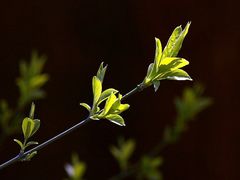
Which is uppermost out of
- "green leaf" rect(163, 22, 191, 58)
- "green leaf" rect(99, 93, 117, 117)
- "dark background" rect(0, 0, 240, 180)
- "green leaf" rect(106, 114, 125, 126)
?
"green leaf" rect(163, 22, 191, 58)

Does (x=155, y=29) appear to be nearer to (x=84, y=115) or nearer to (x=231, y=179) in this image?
(x=84, y=115)

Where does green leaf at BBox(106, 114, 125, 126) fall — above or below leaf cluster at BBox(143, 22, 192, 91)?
below

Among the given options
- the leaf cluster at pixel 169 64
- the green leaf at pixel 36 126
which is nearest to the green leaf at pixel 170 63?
the leaf cluster at pixel 169 64

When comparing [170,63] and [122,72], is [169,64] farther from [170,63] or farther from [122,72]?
[122,72]

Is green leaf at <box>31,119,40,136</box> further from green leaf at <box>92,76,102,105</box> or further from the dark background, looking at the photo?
the dark background

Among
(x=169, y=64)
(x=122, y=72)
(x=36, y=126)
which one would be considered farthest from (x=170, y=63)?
(x=122, y=72)

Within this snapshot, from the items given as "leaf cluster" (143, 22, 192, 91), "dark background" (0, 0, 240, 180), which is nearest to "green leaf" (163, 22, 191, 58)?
"leaf cluster" (143, 22, 192, 91)

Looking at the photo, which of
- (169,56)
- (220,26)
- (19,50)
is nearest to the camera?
(169,56)

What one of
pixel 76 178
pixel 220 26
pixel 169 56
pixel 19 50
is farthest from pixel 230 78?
pixel 169 56

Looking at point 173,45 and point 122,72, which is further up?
point 173,45
